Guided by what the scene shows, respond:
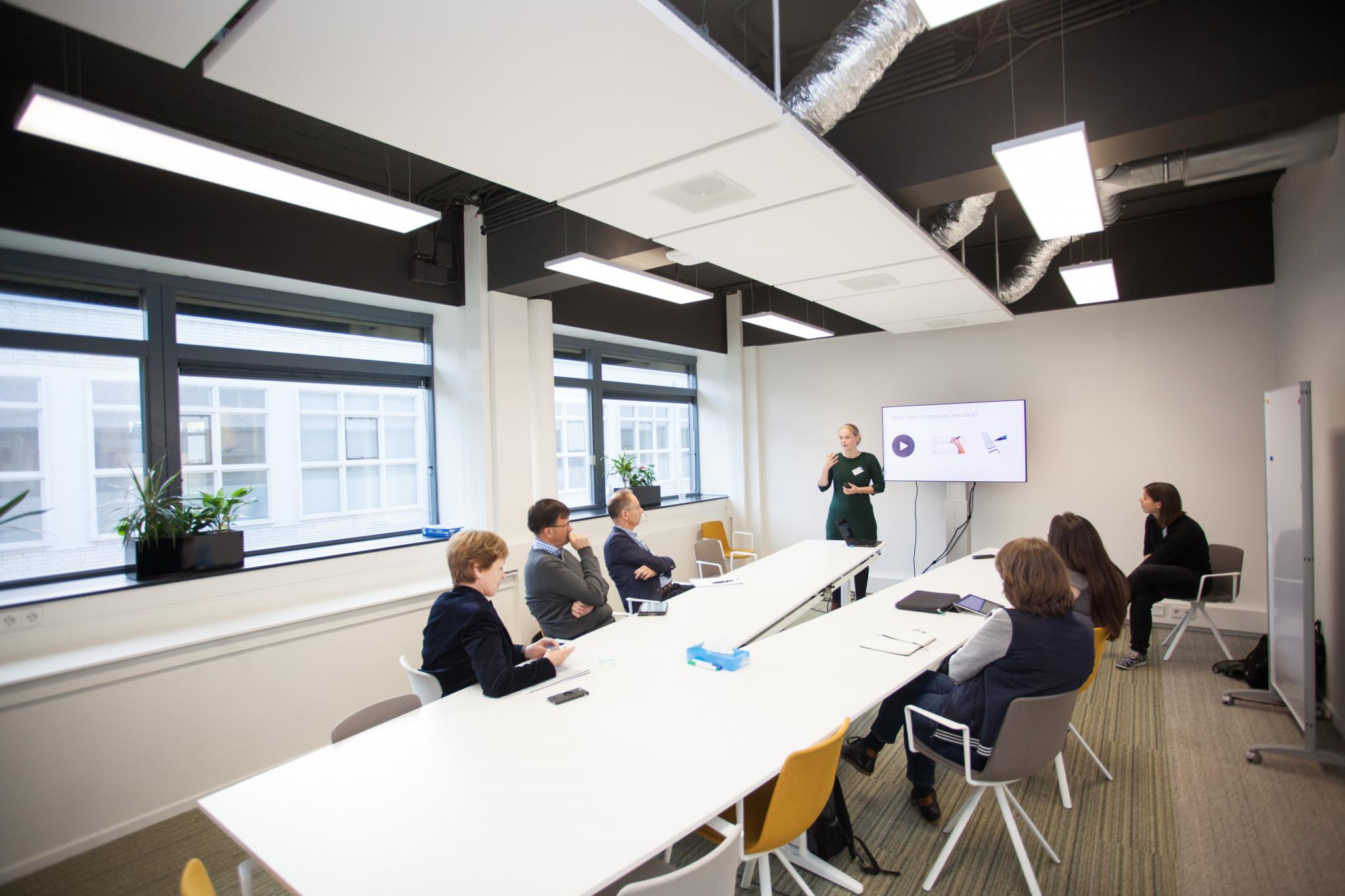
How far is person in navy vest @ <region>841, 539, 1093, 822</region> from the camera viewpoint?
2260 mm

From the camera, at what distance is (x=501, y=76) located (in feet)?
5.66

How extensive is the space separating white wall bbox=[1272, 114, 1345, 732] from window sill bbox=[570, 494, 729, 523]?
4.65 m

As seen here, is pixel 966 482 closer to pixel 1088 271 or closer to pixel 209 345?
pixel 1088 271

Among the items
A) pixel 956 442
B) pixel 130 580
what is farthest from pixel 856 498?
pixel 130 580

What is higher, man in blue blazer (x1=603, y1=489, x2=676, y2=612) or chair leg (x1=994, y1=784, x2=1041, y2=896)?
man in blue blazer (x1=603, y1=489, x2=676, y2=612)

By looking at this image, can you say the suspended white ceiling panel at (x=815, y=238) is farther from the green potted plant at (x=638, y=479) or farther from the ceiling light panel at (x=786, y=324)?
the green potted plant at (x=638, y=479)

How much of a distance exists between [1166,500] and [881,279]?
2461mm

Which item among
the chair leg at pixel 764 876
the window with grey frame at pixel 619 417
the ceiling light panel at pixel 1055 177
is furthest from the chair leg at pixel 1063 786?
the window with grey frame at pixel 619 417

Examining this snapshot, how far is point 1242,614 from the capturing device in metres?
5.17

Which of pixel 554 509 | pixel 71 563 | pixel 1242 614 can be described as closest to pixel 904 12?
pixel 554 509

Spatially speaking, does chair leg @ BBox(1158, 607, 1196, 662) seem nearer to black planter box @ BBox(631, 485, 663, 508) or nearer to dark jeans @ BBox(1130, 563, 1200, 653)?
dark jeans @ BBox(1130, 563, 1200, 653)

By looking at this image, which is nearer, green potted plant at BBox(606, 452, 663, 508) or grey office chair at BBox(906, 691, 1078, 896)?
grey office chair at BBox(906, 691, 1078, 896)

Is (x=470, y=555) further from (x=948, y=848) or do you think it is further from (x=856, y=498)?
(x=856, y=498)

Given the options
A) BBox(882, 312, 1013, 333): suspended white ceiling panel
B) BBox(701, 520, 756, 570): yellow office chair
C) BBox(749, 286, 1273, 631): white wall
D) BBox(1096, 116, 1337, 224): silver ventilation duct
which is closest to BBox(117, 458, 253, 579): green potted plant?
BBox(701, 520, 756, 570): yellow office chair
